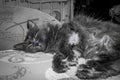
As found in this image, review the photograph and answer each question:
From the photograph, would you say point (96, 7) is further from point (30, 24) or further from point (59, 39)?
point (30, 24)

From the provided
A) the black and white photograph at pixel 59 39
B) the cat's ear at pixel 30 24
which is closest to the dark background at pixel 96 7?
the black and white photograph at pixel 59 39

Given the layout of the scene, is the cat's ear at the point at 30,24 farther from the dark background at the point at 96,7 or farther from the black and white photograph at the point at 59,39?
the dark background at the point at 96,7

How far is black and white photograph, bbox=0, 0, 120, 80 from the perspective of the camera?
2.08m

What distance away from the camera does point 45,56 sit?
8.22ft

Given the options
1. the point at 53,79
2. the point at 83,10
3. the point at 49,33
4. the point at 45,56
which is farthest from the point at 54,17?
the point at 53,79

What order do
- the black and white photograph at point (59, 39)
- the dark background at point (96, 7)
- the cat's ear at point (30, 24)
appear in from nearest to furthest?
the black and white photograph at point (59, 39)
the dark background at point (96, 7)
the cat's ear at point (30, 24)

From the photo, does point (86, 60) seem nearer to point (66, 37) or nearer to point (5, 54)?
point (66, 37)

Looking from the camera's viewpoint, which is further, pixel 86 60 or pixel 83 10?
pixel 83 10

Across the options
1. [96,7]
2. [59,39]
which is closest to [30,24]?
[59,39]

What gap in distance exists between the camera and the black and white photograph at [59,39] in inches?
82.0

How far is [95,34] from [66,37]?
1.47ft

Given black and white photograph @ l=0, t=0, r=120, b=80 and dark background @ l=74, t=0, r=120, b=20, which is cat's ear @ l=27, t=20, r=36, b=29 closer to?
black and white photograph @ l=0, t=0, r=120, b=80

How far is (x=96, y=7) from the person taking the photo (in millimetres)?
2307

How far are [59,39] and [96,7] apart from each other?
2.48 ft
